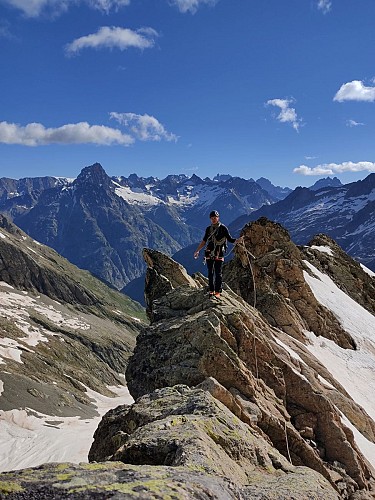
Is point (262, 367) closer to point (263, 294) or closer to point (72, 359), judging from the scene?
point (263, 294)

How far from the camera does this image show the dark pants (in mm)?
20984

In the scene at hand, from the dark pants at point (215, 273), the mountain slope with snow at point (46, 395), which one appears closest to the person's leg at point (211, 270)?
the dark pants at point (215, 273)

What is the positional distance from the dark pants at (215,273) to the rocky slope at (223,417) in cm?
76

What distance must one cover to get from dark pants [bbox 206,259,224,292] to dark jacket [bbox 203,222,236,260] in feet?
1.10

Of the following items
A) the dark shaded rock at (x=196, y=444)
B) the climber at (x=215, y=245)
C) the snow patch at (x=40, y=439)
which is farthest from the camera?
the snow patch at (x=40, y=439)

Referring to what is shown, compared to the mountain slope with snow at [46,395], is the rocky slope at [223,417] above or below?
above

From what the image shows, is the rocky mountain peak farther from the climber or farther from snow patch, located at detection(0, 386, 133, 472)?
snow patch, located at detection(0, 386, 133, 472)

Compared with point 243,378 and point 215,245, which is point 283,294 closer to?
point 215,245

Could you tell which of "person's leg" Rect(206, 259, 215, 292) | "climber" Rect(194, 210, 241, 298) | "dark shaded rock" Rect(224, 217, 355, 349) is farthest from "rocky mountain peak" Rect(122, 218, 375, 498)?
"dark shaded rock" Rect(224, 217, 355, 349)

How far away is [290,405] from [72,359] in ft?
579

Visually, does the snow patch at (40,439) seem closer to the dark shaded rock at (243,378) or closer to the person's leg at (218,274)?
the dark shaded rock at (243,378)

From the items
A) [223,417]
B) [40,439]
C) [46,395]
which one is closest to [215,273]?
[223,417]

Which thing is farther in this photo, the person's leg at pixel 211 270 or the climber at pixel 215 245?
the person's leg at pixel 211 270

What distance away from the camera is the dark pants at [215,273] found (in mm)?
20984
